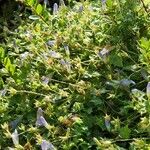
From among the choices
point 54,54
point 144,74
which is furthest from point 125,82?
point 54,54

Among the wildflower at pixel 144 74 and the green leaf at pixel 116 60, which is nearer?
the wildflower at pixel 144 74

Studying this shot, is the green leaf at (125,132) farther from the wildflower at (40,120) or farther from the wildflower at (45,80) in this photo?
the wildflower at (45,80)

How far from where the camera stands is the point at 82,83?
2.64 metres

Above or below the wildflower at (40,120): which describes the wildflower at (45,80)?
above

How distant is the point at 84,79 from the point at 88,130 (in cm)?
39

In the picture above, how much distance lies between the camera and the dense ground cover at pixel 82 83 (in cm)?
247

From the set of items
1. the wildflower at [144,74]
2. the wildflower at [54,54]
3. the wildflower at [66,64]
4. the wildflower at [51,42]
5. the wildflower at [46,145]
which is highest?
the wildflower at [51,42]

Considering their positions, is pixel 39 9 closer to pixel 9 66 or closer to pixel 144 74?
pixel 9 66

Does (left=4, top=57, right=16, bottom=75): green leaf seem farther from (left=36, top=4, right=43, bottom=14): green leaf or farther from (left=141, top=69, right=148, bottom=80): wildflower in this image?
(left=141, top=69, right=148, bottom=80): wildflower

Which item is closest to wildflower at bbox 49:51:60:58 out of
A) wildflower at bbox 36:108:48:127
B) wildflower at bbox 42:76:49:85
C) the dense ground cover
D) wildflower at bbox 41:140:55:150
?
the dense ground cover

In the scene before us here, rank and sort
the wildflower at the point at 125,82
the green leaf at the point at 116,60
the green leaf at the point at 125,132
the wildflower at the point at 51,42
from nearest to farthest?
the green leaf at the point at 125,132
the wildflower at the point at 125,82
the green leaf at the point at 116,60
the wildflower at the point at 51,42

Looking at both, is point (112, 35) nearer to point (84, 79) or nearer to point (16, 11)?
point (84, 79)

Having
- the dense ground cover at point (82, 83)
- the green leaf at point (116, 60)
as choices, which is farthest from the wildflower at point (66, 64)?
the green leaf at point (116, 60)

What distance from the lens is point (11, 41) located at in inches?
141
